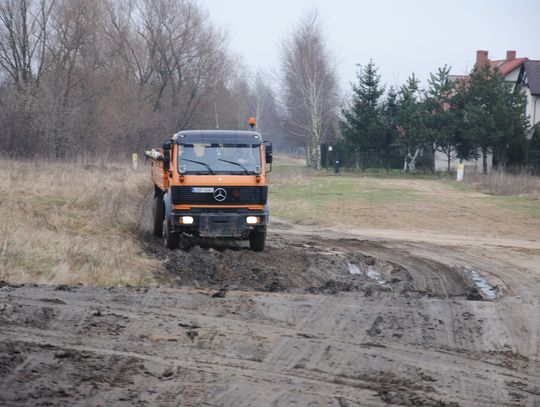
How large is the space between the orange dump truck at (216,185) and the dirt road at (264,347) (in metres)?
2.70

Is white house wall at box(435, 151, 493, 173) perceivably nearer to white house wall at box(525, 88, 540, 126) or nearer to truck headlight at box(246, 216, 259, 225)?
white house wall at box(525, 88, 540, 126)

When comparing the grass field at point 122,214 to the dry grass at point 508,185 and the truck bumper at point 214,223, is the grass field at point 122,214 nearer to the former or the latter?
the dry grass at point 508,185

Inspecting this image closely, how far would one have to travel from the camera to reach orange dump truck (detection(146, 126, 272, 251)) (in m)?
16.9

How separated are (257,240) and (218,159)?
6.78ft

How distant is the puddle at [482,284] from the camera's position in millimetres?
14203

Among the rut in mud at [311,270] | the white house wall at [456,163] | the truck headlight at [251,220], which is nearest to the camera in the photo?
the rut in mud at [311,270]

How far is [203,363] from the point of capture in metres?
7.80

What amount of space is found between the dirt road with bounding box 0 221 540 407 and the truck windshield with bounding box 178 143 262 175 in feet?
11.6

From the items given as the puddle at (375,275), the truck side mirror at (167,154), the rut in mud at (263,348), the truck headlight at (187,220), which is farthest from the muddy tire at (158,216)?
the rut in mud at (263,348)

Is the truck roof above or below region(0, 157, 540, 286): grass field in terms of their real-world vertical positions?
above

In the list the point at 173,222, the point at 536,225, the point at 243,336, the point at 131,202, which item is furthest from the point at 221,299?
the point at 536,225

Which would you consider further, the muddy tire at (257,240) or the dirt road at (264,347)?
the muddy tire at (257,240)

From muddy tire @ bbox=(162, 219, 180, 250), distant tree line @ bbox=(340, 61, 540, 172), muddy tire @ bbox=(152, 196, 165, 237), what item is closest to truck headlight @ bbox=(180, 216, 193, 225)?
muddy tire @ bbox=(162, 219, 180, 250)

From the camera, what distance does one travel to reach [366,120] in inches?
2424
